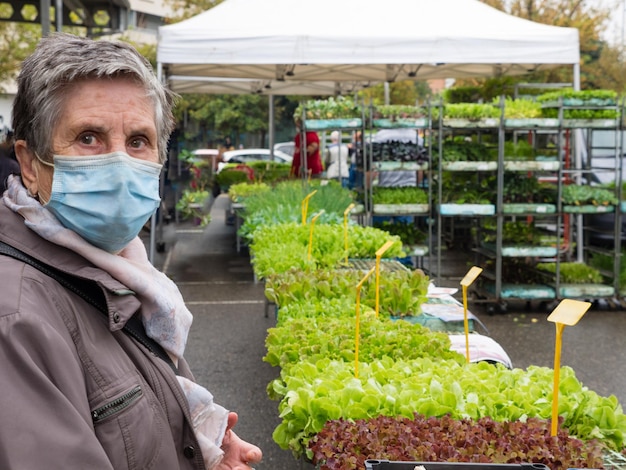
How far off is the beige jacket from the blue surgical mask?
3.5 inches

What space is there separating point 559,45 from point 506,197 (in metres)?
1.86

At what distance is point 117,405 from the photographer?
4.91ft

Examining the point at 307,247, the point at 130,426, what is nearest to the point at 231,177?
the point at 307,247

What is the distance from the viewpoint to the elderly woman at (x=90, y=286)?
4.43 feet

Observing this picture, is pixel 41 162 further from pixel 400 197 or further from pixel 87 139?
pixel 400 197

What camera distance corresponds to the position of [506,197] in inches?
350

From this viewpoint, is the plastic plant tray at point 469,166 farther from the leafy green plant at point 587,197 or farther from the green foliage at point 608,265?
the green foliage at point 608,265

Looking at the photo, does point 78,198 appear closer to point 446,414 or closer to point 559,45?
point 446,414

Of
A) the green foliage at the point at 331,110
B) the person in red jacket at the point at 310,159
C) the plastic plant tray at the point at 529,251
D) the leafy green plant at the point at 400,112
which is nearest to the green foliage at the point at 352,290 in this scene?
the plastic plant tray at the point at 529,251

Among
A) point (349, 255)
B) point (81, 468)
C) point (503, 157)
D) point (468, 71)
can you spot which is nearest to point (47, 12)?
point (349, 255)

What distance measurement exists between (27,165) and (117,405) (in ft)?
2.03

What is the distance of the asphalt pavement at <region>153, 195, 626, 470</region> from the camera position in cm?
566

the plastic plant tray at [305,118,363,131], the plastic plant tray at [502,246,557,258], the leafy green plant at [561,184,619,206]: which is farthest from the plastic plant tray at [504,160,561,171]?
the plastic plant tray at [305,118,363,131]

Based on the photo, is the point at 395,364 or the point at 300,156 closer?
the point at 395,364
